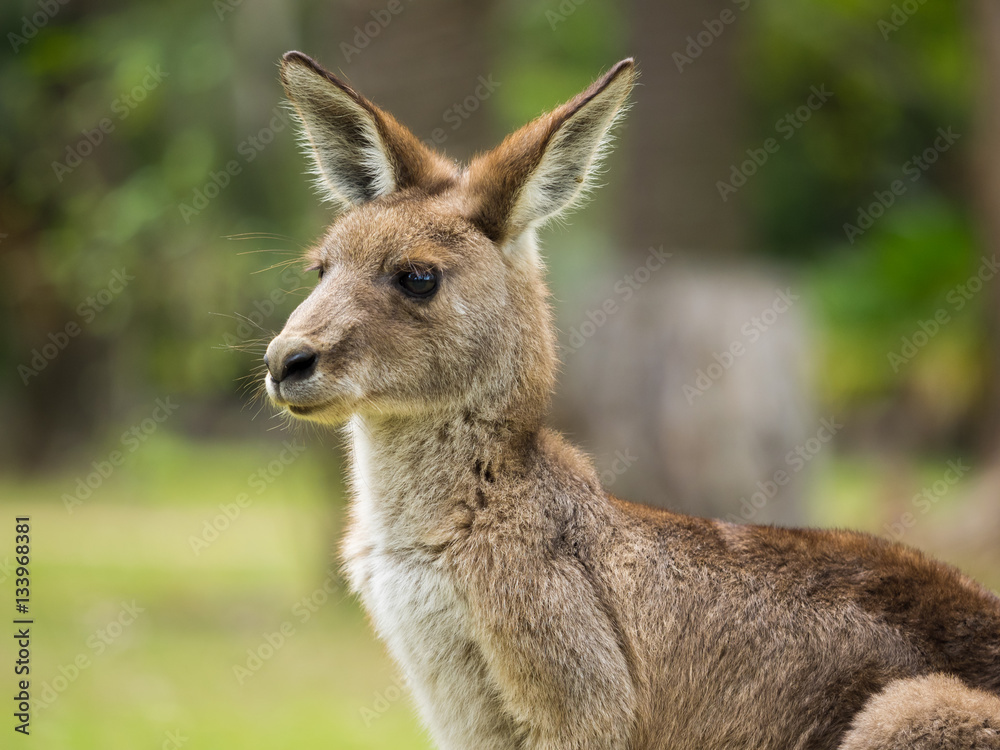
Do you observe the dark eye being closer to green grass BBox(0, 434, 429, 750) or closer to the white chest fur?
the white chest fur

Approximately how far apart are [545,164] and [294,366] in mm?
1490

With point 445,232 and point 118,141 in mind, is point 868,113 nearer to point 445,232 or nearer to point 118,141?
point 118,141

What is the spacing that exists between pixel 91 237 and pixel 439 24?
14.1 feet

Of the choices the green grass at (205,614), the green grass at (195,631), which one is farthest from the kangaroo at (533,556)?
the green grass at (195,631)

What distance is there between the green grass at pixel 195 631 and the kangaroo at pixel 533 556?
5.56 ft

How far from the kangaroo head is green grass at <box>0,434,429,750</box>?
2.13 meters

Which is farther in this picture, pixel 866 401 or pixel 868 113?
pixel 868 113

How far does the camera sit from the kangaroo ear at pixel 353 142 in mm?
5543

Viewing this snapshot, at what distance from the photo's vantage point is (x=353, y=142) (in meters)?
5.82

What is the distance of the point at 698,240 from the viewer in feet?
46.6

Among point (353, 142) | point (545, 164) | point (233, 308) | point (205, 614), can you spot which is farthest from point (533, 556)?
point (205, 614)

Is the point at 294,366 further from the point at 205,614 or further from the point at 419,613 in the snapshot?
the point at 205,614

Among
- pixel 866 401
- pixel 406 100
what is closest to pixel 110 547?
pixel 406 100

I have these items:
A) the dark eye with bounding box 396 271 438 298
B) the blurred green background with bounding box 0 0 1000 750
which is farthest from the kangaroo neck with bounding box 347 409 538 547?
the blurred green background with bounding box 0 0 1000 750
